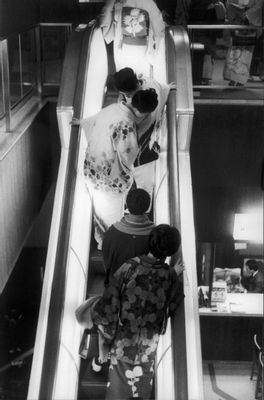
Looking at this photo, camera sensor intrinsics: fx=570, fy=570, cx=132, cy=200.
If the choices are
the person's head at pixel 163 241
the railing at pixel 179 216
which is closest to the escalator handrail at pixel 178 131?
the railing at pixel 179 216

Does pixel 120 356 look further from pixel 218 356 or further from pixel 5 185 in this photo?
pixel 218 356

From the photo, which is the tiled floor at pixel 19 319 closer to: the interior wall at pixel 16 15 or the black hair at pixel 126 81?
the interior wall at pixel 16 15

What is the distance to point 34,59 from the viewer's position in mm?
7422

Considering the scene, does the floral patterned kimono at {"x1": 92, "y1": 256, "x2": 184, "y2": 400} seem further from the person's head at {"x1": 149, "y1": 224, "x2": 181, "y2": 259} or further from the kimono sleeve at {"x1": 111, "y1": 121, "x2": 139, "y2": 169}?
the kimono sleeve at {"x1": 111, "y1": 121, "x2": 139, "y2": 169}

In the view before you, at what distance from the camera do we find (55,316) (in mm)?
3693

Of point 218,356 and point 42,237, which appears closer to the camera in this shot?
point 218,356

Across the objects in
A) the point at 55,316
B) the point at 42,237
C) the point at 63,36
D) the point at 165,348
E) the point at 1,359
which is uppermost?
the point at 63,36

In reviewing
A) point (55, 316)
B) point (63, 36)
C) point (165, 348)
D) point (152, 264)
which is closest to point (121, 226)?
point (152, 264)

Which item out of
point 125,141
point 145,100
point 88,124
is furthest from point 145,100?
point 88,124

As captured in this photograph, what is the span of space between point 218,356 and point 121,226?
5872 mm

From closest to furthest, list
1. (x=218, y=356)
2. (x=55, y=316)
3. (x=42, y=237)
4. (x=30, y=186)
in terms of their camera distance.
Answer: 1. (x=55, y=316)
2. (x=30, y=186)
3. (x=218, y=356)
4. (x=42, y=237)

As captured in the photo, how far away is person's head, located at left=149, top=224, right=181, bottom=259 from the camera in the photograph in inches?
134

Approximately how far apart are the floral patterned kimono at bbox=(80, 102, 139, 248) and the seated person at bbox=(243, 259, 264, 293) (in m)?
5.15

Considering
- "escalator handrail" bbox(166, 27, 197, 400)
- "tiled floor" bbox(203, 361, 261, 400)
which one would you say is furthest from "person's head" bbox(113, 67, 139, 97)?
"tiled floor" bbox(203, 361, 261, 400)
